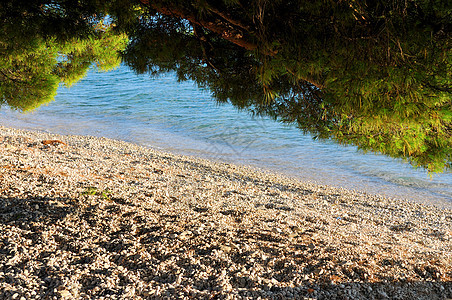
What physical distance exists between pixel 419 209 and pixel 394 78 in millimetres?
5185

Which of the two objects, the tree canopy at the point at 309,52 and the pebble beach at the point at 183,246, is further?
the pebble beach at the point at 183,246

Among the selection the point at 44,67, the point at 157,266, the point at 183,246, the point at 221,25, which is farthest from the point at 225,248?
the point at 44,67

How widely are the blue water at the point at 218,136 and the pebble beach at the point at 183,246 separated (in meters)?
1.88

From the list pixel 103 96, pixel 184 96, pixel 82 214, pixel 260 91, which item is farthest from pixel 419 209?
pixel 103 96

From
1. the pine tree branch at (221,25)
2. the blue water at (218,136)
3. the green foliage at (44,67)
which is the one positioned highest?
the pine tree branch at (221,25)

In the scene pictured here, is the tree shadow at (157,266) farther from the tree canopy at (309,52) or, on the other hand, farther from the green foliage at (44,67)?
the green foliage at (44,67)

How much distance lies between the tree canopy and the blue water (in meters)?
1.77

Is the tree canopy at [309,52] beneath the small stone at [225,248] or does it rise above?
above

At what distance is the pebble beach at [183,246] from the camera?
219cm

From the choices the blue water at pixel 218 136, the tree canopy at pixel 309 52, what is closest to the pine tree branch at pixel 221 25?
the tree canopy at pixel 309 52

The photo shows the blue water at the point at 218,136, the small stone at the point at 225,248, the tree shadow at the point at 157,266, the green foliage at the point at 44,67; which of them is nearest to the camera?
the tree shadow at the point at 157,266

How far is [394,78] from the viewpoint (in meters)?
2.05

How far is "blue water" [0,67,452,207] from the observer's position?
852cm

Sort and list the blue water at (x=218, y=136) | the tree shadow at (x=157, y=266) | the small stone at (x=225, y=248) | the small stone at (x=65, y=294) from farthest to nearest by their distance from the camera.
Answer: the blue water at (x=218, y=136) → the small stone at (x=225, y=248) → the tree shadow at (x=157, y=266) → the small stone at (x=65, y=294)
